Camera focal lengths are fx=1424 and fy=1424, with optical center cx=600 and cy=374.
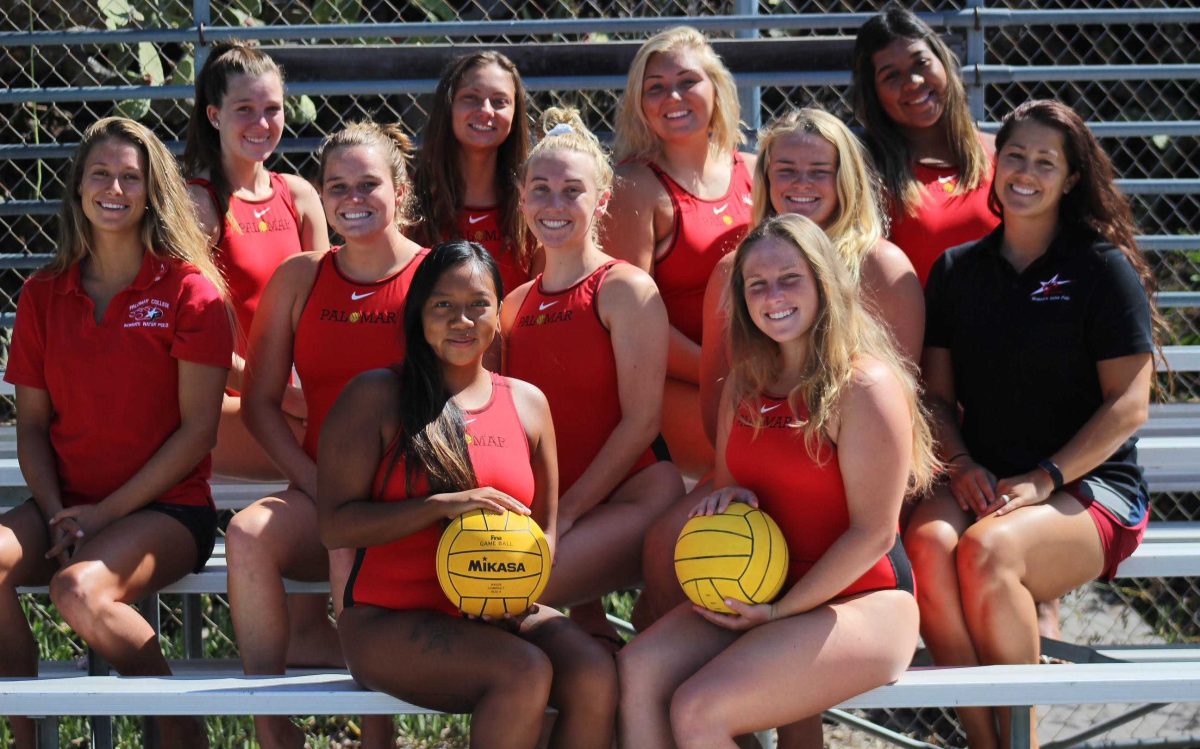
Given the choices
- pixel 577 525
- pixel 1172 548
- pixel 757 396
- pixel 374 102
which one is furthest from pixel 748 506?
pixel 374 102

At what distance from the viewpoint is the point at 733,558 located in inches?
118

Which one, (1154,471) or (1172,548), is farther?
(1154,471)

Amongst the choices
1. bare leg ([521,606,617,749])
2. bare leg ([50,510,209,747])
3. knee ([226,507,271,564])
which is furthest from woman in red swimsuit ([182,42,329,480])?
bare leg ([521,606,617,749])

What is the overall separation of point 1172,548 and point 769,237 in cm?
162

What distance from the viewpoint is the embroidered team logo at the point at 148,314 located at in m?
3.71

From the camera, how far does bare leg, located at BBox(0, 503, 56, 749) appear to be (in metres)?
3.53

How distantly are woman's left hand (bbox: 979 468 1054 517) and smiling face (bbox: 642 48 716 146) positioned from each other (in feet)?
4.53

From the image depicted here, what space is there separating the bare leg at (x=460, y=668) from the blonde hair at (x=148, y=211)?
1178 millimetres

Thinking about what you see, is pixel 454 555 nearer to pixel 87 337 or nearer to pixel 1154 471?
pixel 87 337

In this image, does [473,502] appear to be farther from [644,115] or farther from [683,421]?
[644,115]

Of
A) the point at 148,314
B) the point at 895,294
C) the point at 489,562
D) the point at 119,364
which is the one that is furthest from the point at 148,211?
the point at 895,294

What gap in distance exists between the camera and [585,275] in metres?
3.69

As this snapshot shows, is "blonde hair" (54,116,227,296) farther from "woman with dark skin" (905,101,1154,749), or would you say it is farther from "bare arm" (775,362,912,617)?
"woman with dark skin" (905,101,1154,749)

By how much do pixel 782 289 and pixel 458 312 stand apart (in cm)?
72
